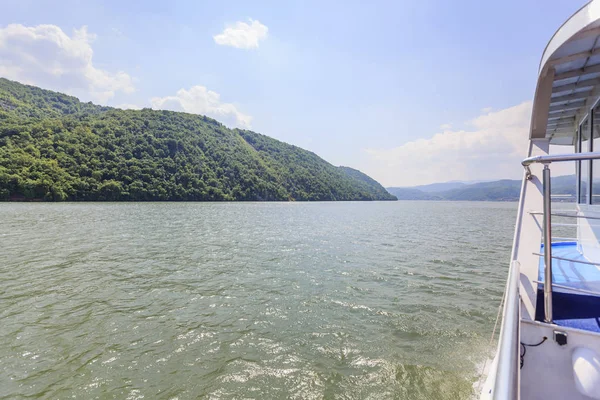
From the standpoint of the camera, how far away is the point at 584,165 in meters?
6.51

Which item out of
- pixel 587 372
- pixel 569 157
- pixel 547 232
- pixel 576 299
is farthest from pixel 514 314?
pixel 576 299

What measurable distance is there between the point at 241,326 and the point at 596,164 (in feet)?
26.7

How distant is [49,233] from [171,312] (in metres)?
19.2

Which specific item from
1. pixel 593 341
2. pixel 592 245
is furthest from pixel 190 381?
pixel 592 245

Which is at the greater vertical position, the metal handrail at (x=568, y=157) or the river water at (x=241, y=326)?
the metal handrail at (x=568, y=157)

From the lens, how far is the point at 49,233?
21.1 m

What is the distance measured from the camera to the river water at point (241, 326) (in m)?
5.10

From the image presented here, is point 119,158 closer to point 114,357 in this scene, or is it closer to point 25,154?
point 25,154

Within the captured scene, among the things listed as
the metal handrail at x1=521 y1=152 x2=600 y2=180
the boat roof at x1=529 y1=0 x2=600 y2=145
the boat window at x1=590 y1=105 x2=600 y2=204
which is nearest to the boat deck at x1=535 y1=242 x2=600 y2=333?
the metal handrail at x1=521 y1=152 x2=600 y2=180

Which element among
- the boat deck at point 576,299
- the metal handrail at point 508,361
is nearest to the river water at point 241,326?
the boat deck at point 576,299

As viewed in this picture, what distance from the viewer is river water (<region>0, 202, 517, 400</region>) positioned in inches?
201

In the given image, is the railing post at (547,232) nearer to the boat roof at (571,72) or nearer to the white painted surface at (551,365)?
the white painted surface at (551,365)

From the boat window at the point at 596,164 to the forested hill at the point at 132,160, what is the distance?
313 feet

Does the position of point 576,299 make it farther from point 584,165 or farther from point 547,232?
point 584,165
